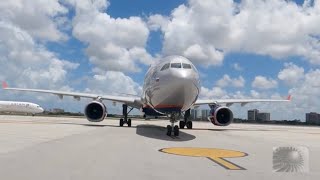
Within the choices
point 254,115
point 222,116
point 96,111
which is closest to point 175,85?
point 222,116

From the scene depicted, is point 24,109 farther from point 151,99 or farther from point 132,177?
point 132,177

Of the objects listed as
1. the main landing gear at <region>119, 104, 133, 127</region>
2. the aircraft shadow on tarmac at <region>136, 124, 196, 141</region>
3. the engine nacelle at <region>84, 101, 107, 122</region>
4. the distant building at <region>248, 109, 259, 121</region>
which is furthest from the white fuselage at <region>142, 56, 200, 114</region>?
the distant building at <region>248, 109, 259, 121</region>

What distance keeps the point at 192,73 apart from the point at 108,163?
414 inches

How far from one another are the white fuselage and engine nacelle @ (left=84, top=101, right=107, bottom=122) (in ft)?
26.2

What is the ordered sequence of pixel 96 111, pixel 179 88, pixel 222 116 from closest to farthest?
pixel 179 88, pixel 222 116, pixel 96 111

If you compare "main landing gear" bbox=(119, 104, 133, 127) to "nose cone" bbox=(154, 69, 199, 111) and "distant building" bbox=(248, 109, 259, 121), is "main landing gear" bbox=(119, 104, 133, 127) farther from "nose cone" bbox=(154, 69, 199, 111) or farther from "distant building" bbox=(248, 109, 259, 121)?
"distant building" bbox=(248, 109, 259, 121)

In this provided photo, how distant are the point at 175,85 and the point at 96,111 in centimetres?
1135

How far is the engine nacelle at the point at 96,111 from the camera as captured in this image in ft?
94.6

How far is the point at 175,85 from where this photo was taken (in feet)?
62.8

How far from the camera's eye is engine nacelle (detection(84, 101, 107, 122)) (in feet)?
94.6

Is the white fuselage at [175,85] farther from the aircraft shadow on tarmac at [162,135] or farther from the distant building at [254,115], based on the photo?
the distant building at [254,115]

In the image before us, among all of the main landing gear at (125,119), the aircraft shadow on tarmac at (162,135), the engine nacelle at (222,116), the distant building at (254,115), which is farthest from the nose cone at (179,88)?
the distant building at (254,115)

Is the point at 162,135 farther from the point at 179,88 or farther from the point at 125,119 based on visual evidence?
the point at 125,119

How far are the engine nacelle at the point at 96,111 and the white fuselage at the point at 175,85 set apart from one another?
7.99 metres
